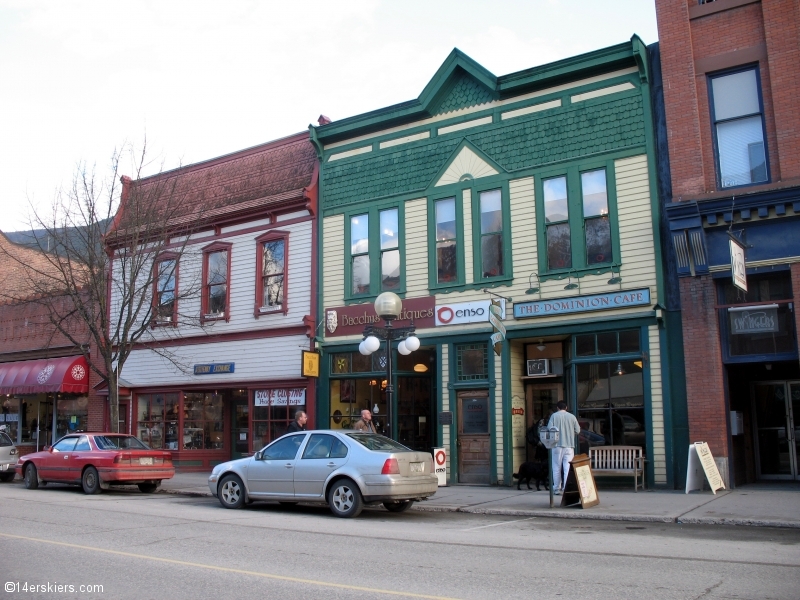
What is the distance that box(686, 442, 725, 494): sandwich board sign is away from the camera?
1466 centimetres

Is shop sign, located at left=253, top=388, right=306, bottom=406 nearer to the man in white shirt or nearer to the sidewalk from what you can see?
the sidewalk

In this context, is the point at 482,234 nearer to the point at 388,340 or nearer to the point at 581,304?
the point at 581,304

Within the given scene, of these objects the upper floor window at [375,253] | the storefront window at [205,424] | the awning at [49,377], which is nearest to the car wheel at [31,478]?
the storefront window at [205,424]

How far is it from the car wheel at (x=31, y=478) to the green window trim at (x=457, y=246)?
10.7 meters

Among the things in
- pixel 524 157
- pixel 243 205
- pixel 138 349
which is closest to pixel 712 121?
pixel 524 157

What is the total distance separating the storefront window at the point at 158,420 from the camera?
949 inches

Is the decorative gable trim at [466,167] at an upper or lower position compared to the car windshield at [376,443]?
upper

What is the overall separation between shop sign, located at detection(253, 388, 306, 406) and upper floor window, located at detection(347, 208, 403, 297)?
323 cm

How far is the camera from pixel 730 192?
15.6 metres

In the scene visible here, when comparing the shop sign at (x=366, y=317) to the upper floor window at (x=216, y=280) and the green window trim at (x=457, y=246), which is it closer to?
the green window trim at (x=457, y=246)

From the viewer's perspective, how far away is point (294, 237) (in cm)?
2203

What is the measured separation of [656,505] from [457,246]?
26.6 feet

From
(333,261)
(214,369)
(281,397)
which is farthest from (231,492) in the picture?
(214,369)

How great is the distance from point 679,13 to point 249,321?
45.3ft
